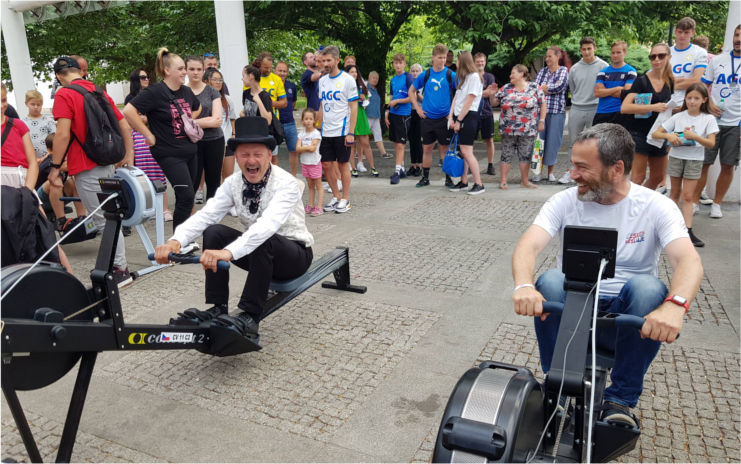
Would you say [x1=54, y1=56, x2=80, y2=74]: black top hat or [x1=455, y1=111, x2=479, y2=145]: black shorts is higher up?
[x1=54, y1=56, x2=80, y2=74]: black top hat

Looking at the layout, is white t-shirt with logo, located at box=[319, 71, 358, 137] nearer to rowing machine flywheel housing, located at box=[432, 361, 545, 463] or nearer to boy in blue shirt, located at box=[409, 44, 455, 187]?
boy in blue shirt, located at box=[409, 44, 455, 187]

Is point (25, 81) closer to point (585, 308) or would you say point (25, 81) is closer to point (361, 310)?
point (361, 310)

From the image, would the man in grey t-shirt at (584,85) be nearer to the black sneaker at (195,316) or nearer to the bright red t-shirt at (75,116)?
the bright red t-shirt at (75,116)

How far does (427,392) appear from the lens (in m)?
3.32

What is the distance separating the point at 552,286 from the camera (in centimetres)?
272

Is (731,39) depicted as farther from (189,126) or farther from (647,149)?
(189,126)

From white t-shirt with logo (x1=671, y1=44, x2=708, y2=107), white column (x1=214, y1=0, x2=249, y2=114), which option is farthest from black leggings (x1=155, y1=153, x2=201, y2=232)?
white t-shirt with logo (x1=671, y1=44, x2=708, y2=107)

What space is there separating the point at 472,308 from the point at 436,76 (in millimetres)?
5128

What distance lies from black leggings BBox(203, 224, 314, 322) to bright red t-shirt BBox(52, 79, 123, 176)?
2.00 metres

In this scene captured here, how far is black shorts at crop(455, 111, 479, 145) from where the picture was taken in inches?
323

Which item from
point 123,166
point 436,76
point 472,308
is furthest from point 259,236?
point 436,76

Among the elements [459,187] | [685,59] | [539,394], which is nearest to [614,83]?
[685,59]

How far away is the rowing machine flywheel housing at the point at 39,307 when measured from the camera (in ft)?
8.24

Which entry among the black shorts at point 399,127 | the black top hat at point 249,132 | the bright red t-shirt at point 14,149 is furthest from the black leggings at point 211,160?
the black shorts at point 399,127
